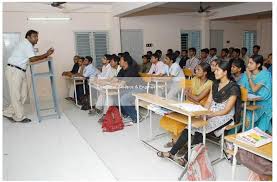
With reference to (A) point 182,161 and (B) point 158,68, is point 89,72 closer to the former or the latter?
(B) point 158,68

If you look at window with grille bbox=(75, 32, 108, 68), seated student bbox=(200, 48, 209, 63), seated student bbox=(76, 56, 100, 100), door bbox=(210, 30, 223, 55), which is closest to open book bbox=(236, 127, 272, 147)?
seated student bbox=(76, 56, 100, 100)

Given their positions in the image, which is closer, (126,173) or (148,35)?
(126,173)

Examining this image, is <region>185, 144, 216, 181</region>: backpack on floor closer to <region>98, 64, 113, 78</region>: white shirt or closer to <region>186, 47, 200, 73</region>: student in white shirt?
<region>98, 64, 113, 78</region>: white shirt

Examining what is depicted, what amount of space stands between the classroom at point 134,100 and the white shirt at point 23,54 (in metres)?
0.02

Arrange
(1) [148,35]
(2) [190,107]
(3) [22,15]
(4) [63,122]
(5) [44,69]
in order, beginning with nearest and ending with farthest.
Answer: (2) [190,107] < (4) [63,122] < (3) [22,15] < (5) [44,69] < (1) [148,35]

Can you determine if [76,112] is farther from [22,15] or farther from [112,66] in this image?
[22,15]

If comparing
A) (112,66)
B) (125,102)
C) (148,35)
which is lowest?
(125,102)

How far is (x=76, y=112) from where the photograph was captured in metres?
4.76

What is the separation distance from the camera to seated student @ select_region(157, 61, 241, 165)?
242 cm

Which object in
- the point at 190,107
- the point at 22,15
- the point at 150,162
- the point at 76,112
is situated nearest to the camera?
the point at 190,107

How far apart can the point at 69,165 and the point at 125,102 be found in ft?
5.71

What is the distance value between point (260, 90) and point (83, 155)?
215 centimetres

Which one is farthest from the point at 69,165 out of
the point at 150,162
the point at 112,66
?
the point at 112,66

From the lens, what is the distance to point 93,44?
6395 millimetres
